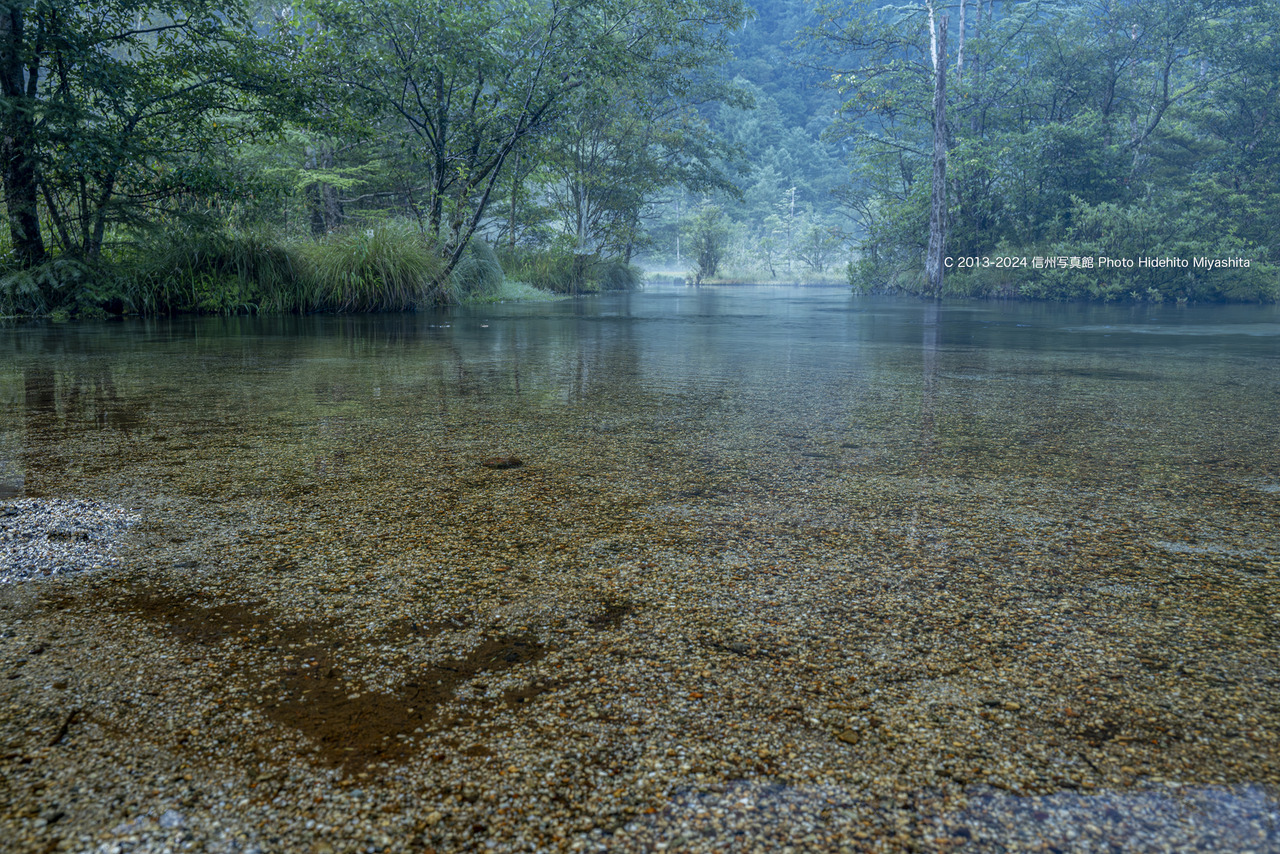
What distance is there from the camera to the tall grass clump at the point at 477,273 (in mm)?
11086

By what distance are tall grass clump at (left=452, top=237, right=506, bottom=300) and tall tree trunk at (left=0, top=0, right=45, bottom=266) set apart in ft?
14.9

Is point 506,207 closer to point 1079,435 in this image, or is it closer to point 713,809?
point 1079,435

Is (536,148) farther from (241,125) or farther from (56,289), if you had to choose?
(56,289)

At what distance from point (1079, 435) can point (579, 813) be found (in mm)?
2192

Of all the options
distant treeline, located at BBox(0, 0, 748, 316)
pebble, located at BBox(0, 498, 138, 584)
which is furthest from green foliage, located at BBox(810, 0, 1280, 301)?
pebble, located at BBox(0, 498, 138, 584)

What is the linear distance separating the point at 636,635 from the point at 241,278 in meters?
8.47

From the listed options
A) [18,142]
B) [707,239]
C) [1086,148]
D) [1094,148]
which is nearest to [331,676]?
[18,142]

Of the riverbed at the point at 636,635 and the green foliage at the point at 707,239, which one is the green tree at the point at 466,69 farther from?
the green foliage at the point at 707,239

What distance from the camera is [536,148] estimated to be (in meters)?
10.1

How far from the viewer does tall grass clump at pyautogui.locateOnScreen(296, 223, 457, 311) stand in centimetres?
855

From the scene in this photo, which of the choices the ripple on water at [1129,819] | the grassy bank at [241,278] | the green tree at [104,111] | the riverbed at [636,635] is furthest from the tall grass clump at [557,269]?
the ripple on water at [1129,819]

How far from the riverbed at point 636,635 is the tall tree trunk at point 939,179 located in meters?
15.5

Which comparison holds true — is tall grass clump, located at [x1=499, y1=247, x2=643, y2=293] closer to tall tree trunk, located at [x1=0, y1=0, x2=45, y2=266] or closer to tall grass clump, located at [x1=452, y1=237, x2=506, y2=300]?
tall grass clump, located at [x1=452, y1=237, x2=506, y2=300]

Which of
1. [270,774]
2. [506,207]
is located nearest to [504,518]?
[270,774]
